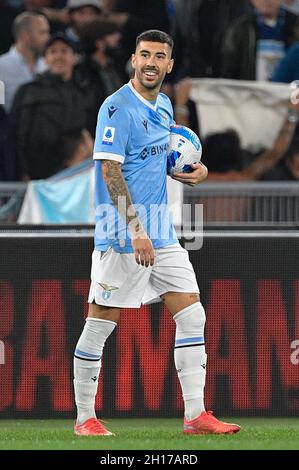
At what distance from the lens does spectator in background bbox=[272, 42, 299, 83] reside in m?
15.0

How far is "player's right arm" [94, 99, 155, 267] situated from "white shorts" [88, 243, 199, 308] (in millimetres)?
263

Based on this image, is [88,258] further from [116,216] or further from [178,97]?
[178,97]

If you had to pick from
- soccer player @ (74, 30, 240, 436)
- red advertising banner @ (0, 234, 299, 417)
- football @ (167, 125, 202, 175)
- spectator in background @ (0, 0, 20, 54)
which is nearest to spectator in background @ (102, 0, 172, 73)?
spectator in background @ (0, 0, 20, 54)

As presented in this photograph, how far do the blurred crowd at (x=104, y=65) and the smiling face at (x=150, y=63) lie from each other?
23.2 feet

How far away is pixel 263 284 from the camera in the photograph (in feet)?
30.4

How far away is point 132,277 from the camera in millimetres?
7844

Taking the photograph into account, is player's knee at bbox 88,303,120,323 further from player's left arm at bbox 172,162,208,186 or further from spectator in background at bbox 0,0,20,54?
spectator in background at bbox 0,0,20,54

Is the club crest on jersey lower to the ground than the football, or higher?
higher

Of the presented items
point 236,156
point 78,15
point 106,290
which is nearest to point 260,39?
point 236,156

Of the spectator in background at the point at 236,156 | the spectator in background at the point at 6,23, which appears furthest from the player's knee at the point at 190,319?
the spectator in background at the point at 6,23

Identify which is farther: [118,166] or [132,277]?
[132,277]

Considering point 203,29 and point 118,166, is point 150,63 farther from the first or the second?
point 203,29

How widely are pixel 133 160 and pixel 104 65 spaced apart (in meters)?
7.48

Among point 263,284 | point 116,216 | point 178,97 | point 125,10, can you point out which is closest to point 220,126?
point 178,97
